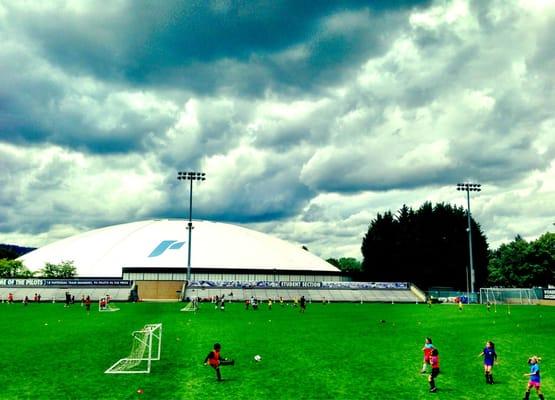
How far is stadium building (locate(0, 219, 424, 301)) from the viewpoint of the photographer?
95.2 metres

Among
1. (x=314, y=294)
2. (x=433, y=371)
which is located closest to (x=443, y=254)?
(x=314, y=294)

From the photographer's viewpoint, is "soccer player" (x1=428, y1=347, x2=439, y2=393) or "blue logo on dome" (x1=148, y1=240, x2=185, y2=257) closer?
"soccer player" (x1=428, y1=347, x2=439, y2=393)

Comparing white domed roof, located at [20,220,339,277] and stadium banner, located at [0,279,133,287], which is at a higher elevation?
white domed roof, located at [20,220,339,277]

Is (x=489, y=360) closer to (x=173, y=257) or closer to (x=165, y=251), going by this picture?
(x=173, y=257)

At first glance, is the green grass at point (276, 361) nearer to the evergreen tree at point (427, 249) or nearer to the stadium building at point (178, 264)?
the stadium building at point (178, 264)

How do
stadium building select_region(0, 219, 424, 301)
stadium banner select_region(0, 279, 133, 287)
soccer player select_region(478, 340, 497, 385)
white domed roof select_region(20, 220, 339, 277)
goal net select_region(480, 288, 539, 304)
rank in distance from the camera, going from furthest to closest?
1. white domed roof select_region(20, 220, 339, 277)
2. stadium building select_region(0, 219, 424, 301)
3. stadium banner select_region(0, 279, 133, 287)
4. goal net select_region(480, 288, 539, 304)
5. soccer player select_region(478, 340, 497, 385)

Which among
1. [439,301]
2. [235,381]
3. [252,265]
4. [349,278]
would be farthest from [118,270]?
[235,381]

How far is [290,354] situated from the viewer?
27.3 meters

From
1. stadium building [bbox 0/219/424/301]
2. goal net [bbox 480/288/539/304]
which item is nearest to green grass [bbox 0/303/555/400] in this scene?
goal net [bbox 480/288/539/304]

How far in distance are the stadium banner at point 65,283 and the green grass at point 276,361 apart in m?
53.3

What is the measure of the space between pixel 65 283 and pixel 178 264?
22.5 m

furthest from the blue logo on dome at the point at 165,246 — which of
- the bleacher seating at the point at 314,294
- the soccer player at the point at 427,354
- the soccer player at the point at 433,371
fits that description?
the soccer player at the point at 433,371

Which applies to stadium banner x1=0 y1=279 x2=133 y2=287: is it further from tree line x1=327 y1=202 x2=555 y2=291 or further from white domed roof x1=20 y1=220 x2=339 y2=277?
tree line x1=327 y1=202 x2=555 y2=291

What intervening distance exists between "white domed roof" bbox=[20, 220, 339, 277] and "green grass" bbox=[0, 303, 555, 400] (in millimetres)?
69099
